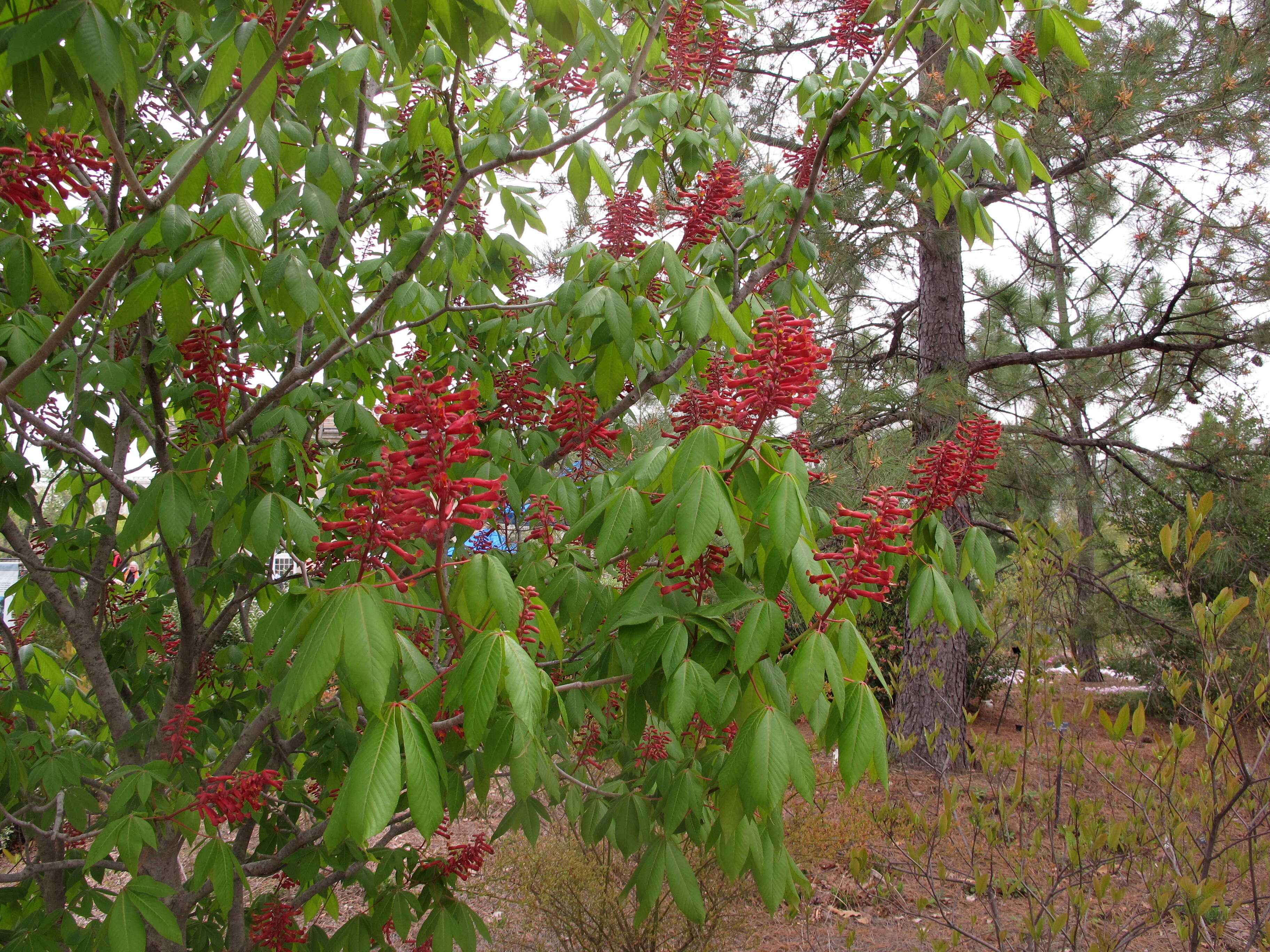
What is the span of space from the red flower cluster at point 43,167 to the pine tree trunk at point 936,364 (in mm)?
5028

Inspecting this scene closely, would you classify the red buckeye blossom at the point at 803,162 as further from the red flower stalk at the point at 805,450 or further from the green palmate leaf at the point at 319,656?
the green palmate leaf at the point at 319,656

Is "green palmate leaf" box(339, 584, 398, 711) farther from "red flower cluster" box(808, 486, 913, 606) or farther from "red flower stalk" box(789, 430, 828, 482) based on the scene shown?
"red flower stalk" box(789, 430, 828, 482)

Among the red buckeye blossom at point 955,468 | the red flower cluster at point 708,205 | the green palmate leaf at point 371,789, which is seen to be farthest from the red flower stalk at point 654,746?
the red flower cluster at point 708,205

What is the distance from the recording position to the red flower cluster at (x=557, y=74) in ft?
7.48

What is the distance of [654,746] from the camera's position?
2068 millimetres

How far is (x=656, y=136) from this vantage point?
2.37m

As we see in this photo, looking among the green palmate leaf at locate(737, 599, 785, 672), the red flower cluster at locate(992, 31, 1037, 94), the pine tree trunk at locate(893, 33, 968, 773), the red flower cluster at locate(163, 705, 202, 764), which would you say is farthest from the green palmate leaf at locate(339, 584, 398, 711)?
the pine tree trunk at locate(893, 33, 968, 773)

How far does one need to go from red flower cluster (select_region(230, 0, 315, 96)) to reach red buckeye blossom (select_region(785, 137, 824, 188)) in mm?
1402

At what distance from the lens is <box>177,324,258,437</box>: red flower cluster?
1904mm

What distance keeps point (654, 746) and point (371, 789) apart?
3.64 ft

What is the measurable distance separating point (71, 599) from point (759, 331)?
2.47 m

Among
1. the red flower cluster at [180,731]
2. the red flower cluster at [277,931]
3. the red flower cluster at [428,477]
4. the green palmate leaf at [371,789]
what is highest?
the red flower cluster at [428,477]

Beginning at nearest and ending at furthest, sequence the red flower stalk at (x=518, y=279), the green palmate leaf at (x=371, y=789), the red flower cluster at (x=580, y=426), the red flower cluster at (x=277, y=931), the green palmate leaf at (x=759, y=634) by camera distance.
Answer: the green palmate leaf at (x=371, y=789)
the green palmate leaf at (x=759, y=634)
the red flower cluster at (x=580, y=426)
the red flower cluster at (x=277, y=931)
the red flower stalk at (x=518, y=279)

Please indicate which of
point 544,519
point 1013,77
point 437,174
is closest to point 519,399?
point 544,519
